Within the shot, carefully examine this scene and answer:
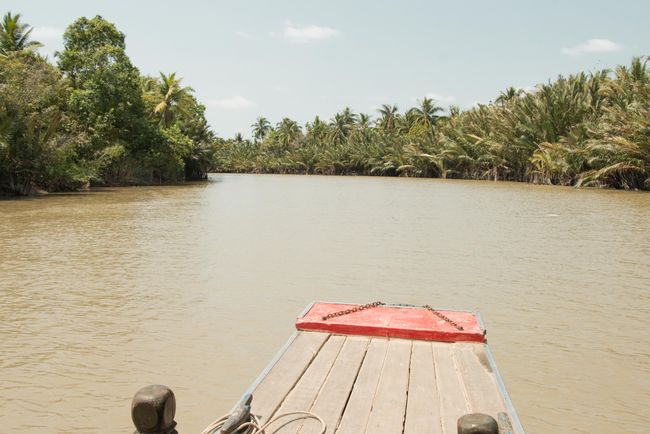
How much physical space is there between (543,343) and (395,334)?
87.4 inches

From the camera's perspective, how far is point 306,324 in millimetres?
5070

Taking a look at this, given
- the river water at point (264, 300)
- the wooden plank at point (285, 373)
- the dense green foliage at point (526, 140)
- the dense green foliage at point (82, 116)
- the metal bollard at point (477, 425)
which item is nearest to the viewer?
the metal bollard at point (477, 425)

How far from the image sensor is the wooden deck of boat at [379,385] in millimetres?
3352

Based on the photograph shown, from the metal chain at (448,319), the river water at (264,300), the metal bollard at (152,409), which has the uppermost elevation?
the metal bollard at (152,409)

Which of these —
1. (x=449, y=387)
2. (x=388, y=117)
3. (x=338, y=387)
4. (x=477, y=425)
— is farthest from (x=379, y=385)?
(x=388, y=117)

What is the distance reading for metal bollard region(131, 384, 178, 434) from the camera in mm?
2666

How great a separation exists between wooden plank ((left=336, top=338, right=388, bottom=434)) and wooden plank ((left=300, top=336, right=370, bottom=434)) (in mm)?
35

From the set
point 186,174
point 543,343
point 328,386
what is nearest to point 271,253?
point 543,343

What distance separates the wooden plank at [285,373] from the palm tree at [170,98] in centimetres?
4283

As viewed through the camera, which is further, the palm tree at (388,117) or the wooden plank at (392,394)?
the palm tree at (388,117)

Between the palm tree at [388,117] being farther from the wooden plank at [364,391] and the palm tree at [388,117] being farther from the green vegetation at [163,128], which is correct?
the wooden plank at [364,391]

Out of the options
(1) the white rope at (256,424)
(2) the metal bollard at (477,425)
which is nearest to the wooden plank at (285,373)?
(1) the white rope at (256,424)

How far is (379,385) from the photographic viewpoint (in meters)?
3.86

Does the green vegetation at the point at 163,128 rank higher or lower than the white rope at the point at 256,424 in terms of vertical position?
higher
